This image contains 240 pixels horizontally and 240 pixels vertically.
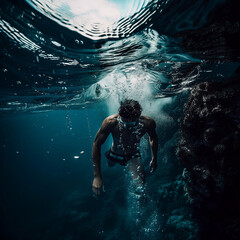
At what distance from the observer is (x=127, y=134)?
17.7 ft

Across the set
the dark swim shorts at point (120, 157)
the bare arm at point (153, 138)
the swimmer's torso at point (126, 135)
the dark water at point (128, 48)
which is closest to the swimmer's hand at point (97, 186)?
the dark swim shorts at point (120, 157)

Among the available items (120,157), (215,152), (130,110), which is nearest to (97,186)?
(120,157)

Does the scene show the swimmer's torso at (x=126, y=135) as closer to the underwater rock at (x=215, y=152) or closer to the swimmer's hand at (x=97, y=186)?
the swimmer's hand at (x=97, y=186)

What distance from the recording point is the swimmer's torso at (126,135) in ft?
16.9

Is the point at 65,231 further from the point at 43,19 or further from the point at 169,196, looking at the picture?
the point at 43,19

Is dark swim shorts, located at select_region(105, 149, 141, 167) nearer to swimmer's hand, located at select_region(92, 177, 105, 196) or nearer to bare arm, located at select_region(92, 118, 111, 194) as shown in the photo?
bare arm, located at select_region(92, 118, 111, 194)

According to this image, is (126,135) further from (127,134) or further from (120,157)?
(120,157)

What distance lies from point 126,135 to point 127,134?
54mm

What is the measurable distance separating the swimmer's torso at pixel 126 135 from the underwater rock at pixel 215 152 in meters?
1.77

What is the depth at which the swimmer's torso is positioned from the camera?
16.9ft

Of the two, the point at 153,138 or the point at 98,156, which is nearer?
the point at 98,156

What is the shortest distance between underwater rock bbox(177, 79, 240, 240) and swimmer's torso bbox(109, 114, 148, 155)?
177 cm

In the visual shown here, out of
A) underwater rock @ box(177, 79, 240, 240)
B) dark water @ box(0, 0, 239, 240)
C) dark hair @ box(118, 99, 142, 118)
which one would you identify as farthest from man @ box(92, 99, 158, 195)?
dark water @ box(0, 0, 239, 240)

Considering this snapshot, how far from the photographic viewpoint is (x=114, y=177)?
18625 millimetres
